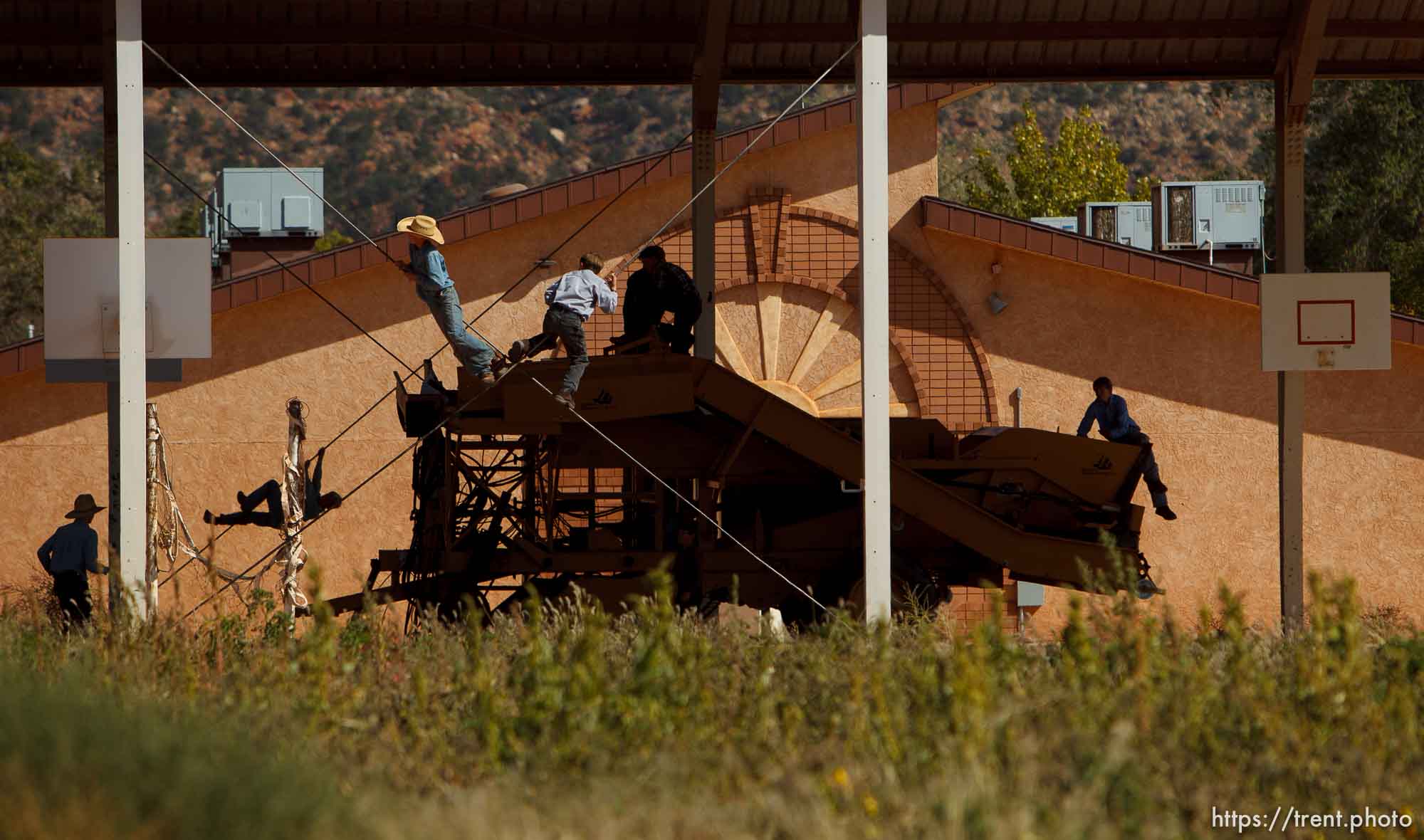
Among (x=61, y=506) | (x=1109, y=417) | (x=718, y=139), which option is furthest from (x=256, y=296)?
(x=1109, y=417)

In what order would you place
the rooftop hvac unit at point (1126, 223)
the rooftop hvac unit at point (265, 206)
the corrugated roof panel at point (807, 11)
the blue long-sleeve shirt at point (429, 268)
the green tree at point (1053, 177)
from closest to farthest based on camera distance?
the blue long-sleeve shirt at point (429, 268)
the corrugated roof panel at point (807, 11)
the rooftop hvac unit at point (265, 206)
the rooftop hvac unit at point (1126, 223)
the green tree at point (1053, 177)

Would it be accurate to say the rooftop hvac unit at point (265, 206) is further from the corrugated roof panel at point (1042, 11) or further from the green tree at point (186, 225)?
the green tree at point (186, 225)

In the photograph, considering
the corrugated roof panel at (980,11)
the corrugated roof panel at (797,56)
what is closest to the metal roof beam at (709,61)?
the corrugated roof panel at (797,56)

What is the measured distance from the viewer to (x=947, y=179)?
2373 inches

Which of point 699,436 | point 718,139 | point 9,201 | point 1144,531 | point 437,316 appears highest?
point 9,201

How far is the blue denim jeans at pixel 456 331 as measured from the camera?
12.1 m

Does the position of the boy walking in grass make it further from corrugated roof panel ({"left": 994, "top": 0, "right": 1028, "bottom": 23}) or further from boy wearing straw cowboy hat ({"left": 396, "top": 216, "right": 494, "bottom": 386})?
corrugated roof panel ({"left": 994, "top": 0, "right": 1028, "bottom": 23})

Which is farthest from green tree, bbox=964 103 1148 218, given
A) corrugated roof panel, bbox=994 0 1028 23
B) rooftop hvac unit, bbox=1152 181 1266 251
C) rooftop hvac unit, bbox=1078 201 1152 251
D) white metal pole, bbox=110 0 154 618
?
white metal pole, bbox=110 0 154 618

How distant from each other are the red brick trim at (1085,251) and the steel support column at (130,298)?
11253mm

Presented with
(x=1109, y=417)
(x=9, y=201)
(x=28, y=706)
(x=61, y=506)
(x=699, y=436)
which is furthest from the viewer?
(x=9, y=201)

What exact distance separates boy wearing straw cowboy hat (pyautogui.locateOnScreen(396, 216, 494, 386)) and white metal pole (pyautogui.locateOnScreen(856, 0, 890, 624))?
307 centimetres

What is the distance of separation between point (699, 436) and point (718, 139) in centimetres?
711

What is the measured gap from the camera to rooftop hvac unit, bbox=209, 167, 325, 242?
26.1 metres

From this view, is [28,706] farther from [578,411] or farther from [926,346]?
[926,346]
